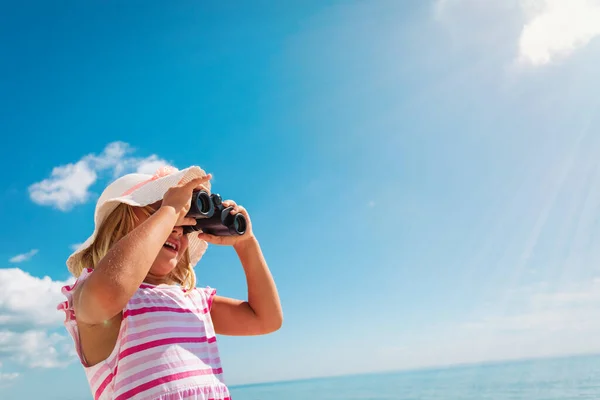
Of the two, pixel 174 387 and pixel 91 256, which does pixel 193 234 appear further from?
pixel 174 387

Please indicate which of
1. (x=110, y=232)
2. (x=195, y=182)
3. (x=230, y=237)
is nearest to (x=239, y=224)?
(x=230, y=237)

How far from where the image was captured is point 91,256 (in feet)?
5.82

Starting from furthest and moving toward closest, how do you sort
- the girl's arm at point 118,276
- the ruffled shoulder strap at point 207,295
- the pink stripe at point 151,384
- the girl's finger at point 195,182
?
the ruffled shoulder strap at point 207,295 < the girl's finger at point 195,182 < the pink stripe at point 151,384 < the girl's arm at point 118,276

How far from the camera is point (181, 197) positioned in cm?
164

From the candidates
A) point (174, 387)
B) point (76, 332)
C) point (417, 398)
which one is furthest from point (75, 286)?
point (417, 398)

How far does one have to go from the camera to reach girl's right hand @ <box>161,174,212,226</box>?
161 centimetres

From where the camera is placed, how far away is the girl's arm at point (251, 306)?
6.60ft

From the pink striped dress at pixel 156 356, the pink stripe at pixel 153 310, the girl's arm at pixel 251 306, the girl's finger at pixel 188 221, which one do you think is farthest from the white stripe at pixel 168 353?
the girl's finger at pixel 188 221

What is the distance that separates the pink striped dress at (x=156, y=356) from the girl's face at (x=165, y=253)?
71 millimetres

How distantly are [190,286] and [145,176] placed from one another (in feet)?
1.52

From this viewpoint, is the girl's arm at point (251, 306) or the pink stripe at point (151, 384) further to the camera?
the girl's arm at point (251, 306)

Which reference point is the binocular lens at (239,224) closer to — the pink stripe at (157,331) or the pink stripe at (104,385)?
the pink stripe at (157,331)

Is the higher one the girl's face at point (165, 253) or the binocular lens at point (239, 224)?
the binocular lens at point (239, 224)

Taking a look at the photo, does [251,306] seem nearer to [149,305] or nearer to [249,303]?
[249,303]
